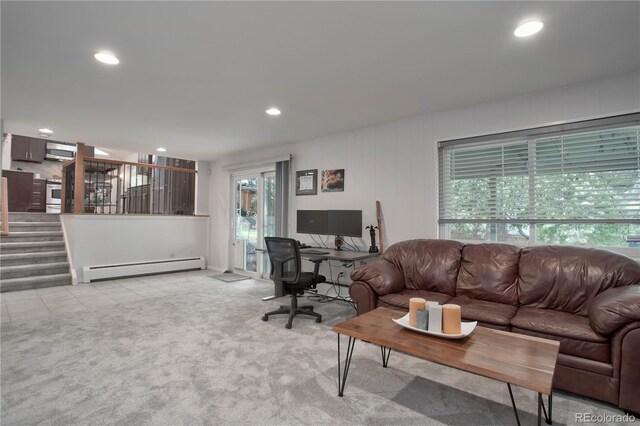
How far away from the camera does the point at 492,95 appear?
128 inches

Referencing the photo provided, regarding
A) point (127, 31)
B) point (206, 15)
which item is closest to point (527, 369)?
point (206, 15)

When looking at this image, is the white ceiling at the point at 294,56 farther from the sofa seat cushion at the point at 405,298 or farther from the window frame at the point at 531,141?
the sofa seat cushion at the point at 405,298

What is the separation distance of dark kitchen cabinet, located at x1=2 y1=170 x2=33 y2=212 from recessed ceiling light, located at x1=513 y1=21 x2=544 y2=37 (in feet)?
35.3

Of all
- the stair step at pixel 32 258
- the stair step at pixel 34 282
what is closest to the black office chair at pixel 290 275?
the stair step at pixel 34 282

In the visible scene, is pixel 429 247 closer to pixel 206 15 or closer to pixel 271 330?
pixel 271 330

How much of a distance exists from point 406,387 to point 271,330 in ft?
5.09

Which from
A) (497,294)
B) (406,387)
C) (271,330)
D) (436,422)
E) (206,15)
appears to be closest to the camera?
(436,422)

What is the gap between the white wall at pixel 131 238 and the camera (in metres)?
5.57

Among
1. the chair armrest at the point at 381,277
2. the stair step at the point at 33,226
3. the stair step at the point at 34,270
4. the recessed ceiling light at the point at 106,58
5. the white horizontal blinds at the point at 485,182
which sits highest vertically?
the recessed ceiling light at the point at 106,58

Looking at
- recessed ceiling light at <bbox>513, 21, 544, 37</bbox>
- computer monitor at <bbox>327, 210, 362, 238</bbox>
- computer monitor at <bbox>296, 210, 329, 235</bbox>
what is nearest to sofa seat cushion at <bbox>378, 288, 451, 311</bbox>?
computer monitor at <bbox>327, 210, 362, 238</bbox>

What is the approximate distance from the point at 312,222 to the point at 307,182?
2.55 ft

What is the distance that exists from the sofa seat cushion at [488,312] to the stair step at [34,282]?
6115mm

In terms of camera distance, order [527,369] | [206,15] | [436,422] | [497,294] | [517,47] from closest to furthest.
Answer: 1. [527,369]
2. [436,422]
3. [206,15]
4. [517,47]
5. [497,294]

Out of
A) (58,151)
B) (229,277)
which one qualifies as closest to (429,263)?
(229,277)
